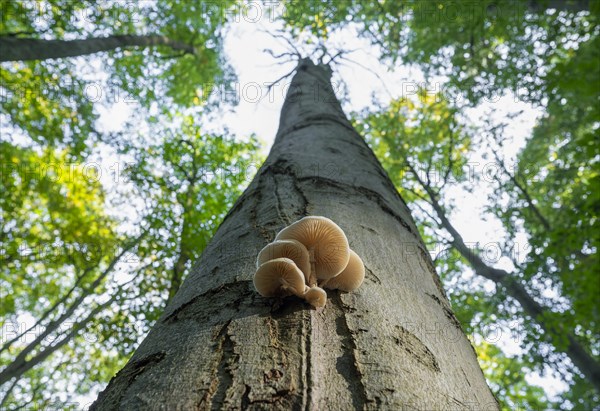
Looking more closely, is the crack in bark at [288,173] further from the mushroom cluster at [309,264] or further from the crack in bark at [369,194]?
the mushroom cluster at [309,264]

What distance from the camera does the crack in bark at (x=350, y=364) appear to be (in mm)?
908

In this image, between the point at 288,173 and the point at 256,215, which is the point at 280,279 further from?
the point at 288,173

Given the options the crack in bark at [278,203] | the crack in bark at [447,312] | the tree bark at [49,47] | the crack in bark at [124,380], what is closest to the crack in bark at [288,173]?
the crack in bark at [278,203]

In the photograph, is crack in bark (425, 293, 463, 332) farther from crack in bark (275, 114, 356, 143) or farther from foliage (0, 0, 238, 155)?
foliage (0, 0, 238, 155)

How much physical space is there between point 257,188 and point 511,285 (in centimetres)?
944

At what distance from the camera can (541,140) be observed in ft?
46.4

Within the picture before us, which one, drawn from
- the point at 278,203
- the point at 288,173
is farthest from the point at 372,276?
the point at 288,173

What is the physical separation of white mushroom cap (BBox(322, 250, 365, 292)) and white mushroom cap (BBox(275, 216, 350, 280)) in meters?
0.03

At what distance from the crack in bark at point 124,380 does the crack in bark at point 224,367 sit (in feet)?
0.63

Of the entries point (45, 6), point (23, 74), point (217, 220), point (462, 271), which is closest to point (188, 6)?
point (45, 6)

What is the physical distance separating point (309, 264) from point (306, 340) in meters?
0.38

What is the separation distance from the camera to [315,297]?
122 cm

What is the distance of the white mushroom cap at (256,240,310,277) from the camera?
1329 millimetres

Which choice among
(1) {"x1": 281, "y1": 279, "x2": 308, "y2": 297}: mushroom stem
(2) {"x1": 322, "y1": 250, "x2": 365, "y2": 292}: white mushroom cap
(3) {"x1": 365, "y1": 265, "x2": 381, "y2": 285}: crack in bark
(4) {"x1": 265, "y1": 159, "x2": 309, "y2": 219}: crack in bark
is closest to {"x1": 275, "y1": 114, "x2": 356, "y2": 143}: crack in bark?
(4) {"x1": 265, "y1": 159, "x2": 309, "y2": 219}: crack in bark
